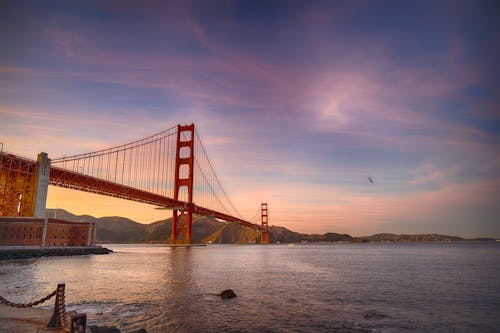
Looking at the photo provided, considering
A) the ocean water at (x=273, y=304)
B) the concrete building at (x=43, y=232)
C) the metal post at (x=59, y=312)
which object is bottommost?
the ocean water at (x=273, y=304)

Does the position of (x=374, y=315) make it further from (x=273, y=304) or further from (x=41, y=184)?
(x=41, y=184)

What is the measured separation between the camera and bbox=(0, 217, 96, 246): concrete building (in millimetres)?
44562

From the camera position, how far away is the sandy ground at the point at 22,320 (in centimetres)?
926

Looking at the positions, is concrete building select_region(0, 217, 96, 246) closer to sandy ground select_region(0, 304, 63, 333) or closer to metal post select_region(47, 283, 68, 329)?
sandy ground select_region(0, 304, 63, 333)

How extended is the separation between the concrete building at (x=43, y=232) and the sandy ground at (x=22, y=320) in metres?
39.3

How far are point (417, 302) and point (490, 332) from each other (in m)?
5.81

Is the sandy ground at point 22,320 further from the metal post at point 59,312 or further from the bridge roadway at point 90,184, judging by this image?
the bridge roadway at point 90,184

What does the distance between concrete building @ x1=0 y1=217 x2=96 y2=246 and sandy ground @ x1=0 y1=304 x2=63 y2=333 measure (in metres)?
39.3

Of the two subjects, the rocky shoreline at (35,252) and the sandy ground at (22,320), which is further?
the rocky shoreline at (35,252)

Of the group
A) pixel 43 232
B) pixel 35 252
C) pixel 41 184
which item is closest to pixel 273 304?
pixel 35 252

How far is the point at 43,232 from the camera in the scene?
5056 cm

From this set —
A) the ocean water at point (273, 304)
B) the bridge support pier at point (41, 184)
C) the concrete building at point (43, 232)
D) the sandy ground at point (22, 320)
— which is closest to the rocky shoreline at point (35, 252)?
the concrete building at point (43, 232)

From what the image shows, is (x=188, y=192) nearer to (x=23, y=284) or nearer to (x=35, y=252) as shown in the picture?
(x=35, y=252)

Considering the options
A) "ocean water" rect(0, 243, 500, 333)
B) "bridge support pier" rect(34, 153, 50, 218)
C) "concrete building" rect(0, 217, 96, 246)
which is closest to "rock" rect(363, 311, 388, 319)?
"ocean water" rect(0, 243, 500, 333)
